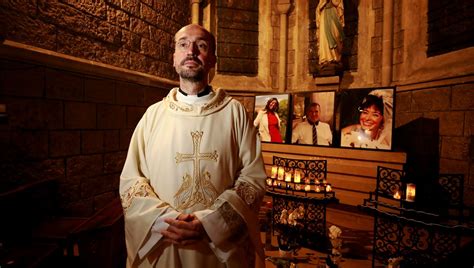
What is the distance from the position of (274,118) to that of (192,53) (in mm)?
4445

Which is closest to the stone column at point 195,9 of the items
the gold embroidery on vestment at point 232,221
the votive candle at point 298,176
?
the votive candle at point 298,176

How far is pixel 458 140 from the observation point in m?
3.96

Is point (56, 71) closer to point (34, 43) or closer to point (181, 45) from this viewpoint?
point (34, 43)

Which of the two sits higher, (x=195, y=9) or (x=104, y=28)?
(x=195, y=9)

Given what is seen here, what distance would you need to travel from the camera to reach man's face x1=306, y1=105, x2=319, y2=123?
17.0 feet

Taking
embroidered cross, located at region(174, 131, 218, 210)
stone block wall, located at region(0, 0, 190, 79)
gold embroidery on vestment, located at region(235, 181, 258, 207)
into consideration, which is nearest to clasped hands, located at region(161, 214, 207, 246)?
embroidered cross, located at region(174, 131, 218, 210)

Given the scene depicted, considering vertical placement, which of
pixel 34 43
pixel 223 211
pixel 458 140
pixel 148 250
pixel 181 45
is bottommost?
pixel 148 250

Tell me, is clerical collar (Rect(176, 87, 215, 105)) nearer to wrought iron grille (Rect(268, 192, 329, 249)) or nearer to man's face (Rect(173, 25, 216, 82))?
man's face (Rect(173, 25, 216, 82))

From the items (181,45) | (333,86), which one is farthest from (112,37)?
(333,86)

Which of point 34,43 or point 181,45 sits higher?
point 34,43

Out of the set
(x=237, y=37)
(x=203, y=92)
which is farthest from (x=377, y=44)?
(x=203, y=92)

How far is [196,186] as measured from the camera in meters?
1.30

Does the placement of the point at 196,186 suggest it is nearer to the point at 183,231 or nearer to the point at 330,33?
the point at 183,231

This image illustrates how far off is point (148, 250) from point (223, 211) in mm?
397
